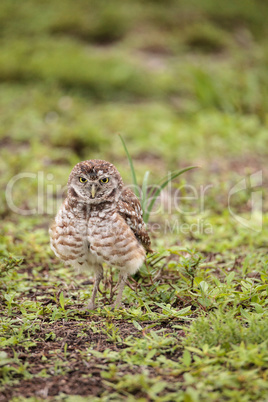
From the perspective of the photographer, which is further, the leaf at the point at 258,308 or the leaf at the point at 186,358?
the leaf at the point at 258,308

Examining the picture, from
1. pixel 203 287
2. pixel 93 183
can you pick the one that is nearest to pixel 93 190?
pixel 93 183

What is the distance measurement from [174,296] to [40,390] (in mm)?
1358

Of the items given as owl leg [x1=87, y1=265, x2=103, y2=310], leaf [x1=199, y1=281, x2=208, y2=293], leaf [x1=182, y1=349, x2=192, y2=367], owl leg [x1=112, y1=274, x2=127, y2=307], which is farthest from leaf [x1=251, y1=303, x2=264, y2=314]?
owl leg [x1=87, y1=265, x2=103, y2=310]

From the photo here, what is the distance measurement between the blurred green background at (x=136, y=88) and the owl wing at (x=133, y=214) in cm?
213

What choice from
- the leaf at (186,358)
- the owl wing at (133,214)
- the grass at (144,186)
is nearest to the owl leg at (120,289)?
the grass at (144,186)

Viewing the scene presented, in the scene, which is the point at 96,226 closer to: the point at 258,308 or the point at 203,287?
the point at 203,287

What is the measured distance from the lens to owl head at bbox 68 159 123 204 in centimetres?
360

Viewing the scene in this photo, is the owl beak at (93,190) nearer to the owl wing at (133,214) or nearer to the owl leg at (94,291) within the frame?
the owl wing at (133,214)

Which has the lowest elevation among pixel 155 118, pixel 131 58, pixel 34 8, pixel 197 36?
pixel 155 118

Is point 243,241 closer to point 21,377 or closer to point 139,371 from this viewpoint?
point 139,371

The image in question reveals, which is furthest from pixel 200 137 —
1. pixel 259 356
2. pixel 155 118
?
pixel 259 356

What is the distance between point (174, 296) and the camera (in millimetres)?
3711

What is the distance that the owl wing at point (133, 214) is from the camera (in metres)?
3.74

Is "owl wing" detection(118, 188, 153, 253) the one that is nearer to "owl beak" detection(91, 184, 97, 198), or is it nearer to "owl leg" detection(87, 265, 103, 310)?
"owl beak" detection(91, 184, 97, 198)
